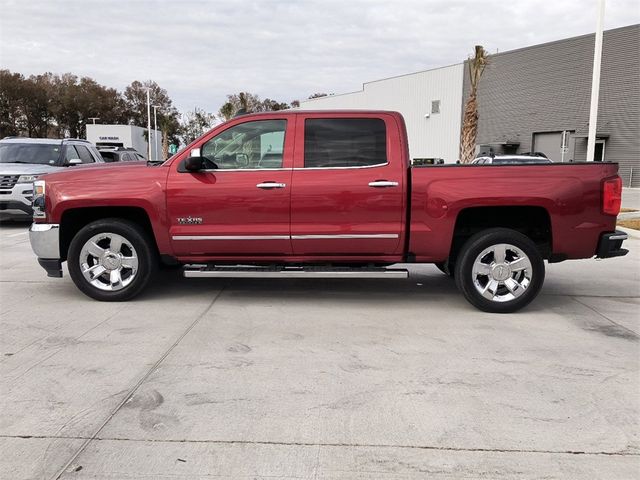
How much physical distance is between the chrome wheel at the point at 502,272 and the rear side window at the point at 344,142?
146cm

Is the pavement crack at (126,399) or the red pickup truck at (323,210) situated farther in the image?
the red pickup truck at (323,210)

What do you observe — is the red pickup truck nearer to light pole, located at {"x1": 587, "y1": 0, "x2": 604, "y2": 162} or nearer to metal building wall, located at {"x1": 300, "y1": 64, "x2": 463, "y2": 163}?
light pole, located at {"x1": 587, "y1": 0, "x2": 604, "y2": 162}

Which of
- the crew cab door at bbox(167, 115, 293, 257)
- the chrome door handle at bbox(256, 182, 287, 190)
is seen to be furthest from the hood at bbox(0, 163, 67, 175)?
the chrome door handle at bbox(256, 182, 287, 190)

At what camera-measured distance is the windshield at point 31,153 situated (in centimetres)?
1307

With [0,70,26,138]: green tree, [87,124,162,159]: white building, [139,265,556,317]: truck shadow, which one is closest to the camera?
[139,265,556,317]: truck shadow

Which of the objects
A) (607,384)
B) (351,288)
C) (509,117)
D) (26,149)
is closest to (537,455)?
(607,384)

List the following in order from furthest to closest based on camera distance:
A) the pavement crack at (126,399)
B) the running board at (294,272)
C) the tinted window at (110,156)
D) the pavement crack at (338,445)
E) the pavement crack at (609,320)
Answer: the tinted window at (110,156)
the running board at (294,272)
the pavement crack at (609,320)
the pavement crack at (338,445)
the pavement crack at (126,399)

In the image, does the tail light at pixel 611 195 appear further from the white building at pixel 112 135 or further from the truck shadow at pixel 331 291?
the white building at pixel 112 135

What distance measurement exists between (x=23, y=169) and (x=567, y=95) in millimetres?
35214

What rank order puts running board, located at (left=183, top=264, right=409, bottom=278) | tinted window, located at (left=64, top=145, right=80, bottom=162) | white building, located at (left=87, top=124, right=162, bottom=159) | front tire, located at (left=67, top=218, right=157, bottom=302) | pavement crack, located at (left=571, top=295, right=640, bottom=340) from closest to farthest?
pavement crack, located at (left=571, top=295, right=640, bottom=340)
running board, located at (left=183, top=264, right=409, bottom=278)
front tire, located at (left=67, top=218, right=157, bottom=302)
tinted window, located at (left=64, top=145, right=80, bottom=162)
white building, located at (left=87, top=124, right=162, bottom=159)

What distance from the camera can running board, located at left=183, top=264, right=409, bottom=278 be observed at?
5824 millimetres

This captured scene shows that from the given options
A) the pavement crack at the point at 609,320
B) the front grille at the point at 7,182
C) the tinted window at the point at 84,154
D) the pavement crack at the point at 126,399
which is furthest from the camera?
the tinted window at the point at 84,154

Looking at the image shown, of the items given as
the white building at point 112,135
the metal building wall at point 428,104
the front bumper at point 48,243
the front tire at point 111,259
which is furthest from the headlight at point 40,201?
the white building at point 112,135

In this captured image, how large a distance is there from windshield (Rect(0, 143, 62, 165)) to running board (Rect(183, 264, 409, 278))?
8.85 m
